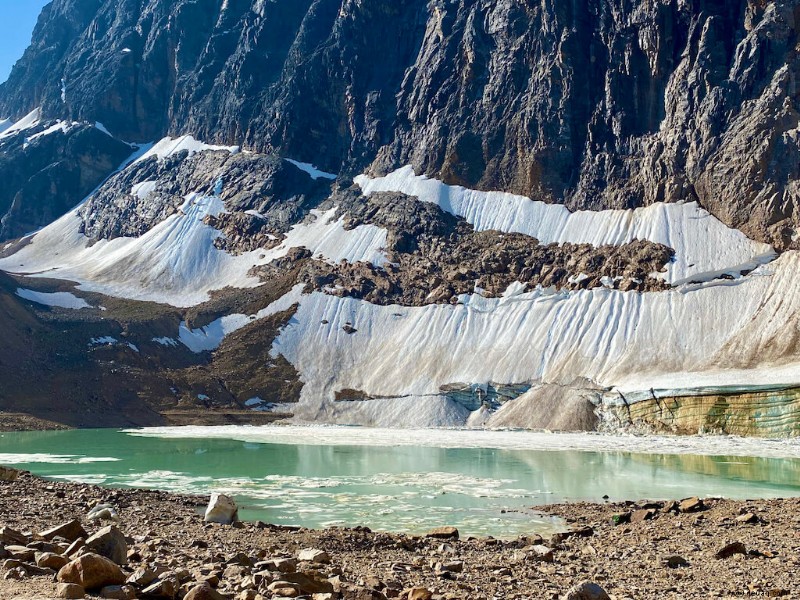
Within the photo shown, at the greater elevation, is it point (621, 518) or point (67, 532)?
point (67, 532)

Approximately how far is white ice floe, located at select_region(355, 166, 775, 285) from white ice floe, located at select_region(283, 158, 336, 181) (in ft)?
27.3

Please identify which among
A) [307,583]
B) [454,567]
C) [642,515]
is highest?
[307,583]

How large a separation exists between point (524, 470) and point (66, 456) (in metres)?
22.1

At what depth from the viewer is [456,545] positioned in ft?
49.7

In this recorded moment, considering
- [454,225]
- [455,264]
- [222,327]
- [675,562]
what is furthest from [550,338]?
[675,562]

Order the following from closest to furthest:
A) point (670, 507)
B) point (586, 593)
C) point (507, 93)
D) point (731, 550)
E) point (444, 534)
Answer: point (586, 593) → point (731, 550) → point (444, 534) → point (670, 507) → point (507, 93)

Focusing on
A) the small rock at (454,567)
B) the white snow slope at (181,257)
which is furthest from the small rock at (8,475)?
the white snow slope at (181,257)

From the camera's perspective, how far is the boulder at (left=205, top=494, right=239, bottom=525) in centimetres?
1741

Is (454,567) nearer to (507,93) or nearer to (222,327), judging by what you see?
(222,327)

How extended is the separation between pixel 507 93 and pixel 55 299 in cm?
5987

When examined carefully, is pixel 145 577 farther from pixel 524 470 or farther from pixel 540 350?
pixel 540 350

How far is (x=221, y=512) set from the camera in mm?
17500

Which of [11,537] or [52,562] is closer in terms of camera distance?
[52,562]

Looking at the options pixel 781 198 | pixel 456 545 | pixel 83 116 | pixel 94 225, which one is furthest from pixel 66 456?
pixel 83 116
